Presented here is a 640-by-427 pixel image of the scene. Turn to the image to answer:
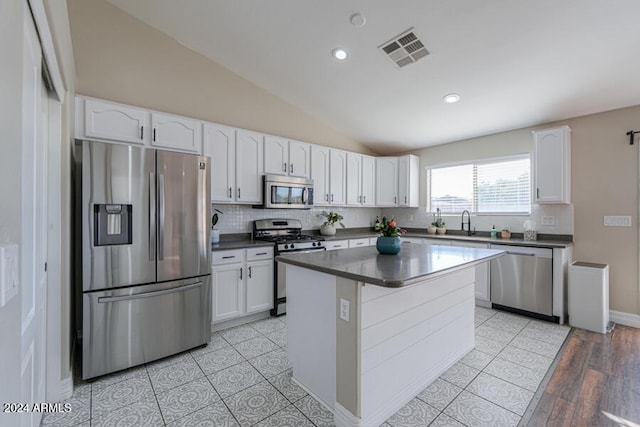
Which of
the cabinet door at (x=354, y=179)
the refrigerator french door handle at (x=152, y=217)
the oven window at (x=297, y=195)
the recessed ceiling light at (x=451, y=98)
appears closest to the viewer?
the refrigerator french door handle at (x=152, y=217)

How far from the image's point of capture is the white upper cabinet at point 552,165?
3.49 m

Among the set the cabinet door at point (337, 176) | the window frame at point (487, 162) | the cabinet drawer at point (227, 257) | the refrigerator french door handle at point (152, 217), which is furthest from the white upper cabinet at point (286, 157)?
the window frame at point (487, 162)

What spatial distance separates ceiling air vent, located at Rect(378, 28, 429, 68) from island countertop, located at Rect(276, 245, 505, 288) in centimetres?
197

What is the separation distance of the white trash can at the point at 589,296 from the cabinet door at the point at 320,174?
313 cm

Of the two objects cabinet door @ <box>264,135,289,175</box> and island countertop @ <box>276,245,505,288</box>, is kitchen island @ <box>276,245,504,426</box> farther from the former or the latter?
cabinet door @ <box>264,135,289,175</box>

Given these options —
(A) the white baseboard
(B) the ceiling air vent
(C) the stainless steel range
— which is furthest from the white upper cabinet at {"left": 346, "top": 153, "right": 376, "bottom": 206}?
(A) the white baseboard

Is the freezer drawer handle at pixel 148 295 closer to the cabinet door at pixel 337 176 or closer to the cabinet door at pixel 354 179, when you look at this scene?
the cabinet door at pixel 337 176

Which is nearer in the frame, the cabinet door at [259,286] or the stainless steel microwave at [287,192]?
the cabinet door at [259,286]

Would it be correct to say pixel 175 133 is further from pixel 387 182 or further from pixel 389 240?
pixel 387 182

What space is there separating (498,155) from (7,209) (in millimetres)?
4976

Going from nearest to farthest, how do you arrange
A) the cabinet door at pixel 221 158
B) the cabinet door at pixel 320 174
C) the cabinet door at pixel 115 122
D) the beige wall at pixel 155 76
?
the cabinet door at pixel 115 122, the beige wall at pixel 155 76, the cabinet door at pixel 221 158, the cabinet door at pixel 320 174

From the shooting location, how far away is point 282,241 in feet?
11.6

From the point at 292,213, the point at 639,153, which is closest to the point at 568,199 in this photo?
the point at 639,153

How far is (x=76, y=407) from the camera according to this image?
195 centimetres
